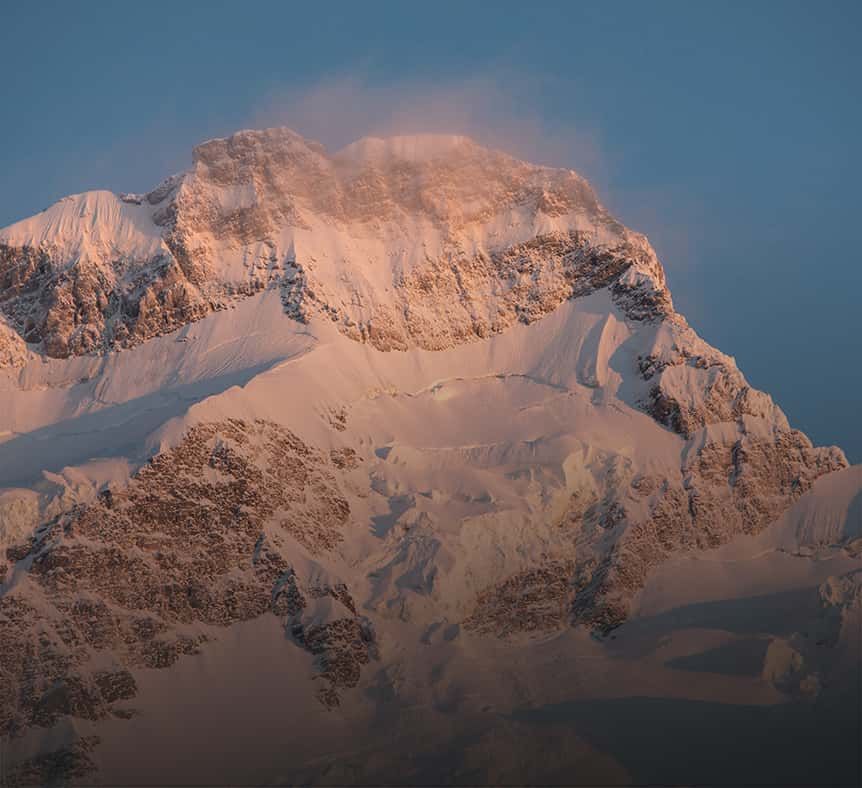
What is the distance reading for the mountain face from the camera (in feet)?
406

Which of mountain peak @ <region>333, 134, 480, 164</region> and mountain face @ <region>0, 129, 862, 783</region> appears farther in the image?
mountain peak @ <region>333, 134, 480, 164</region>

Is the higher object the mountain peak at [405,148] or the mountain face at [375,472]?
the mountain peak at [405,148]

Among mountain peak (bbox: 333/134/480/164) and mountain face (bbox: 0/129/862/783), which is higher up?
mountain peak (bbox: 333/134/480/164)

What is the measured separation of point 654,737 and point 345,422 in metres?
51.0

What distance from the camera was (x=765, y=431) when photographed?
159875 mm

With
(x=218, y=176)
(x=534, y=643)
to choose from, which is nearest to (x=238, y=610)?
(x=534, y=643)

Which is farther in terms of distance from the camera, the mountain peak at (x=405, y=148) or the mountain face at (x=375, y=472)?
the mountain peak at (x=405, y=148)

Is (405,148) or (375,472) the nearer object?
(375,472)

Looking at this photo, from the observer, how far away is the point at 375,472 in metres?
149

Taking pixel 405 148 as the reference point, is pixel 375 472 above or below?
below

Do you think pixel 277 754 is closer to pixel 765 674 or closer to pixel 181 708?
pixel 181 708

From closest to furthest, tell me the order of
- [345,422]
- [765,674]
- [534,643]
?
[765,674], [534,643], [345,422]

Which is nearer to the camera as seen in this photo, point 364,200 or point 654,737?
point 654,737

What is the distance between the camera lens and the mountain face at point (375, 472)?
123625 mm
